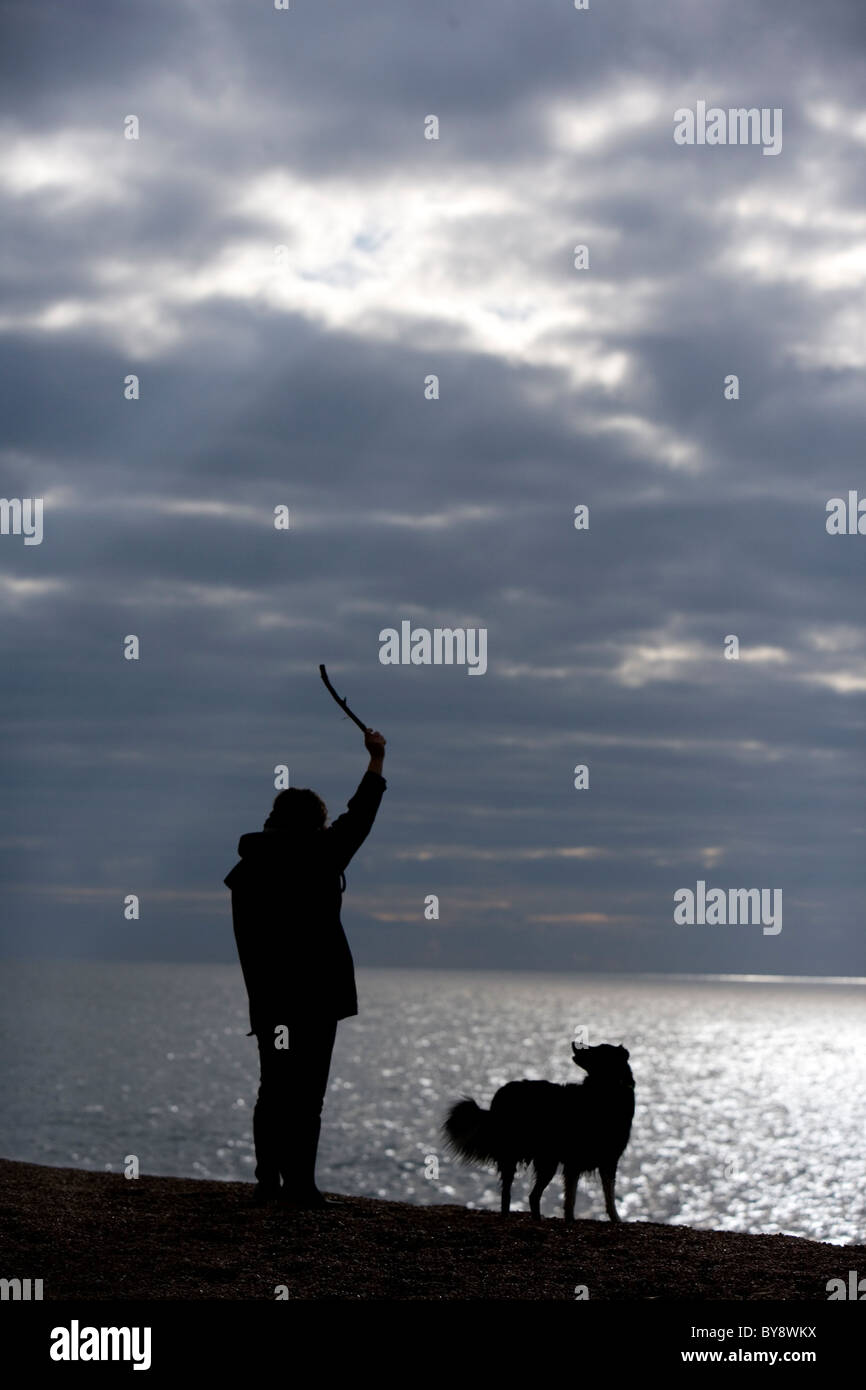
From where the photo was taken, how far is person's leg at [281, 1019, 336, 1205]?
963 cm

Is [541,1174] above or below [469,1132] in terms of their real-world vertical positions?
below

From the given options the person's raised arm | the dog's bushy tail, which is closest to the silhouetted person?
the person's raised arm

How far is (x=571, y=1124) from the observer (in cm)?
1046

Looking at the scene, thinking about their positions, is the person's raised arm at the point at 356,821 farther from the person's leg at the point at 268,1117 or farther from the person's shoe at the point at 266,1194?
the person's shoe at the point at 266,1194

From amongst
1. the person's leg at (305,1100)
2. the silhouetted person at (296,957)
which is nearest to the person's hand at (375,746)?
the silhouetted person at (296,957)

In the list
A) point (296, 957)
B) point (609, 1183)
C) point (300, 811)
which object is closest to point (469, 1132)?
point (609, 1183)

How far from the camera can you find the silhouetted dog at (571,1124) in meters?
Result: 10.4

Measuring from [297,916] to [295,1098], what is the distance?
1.22 meters

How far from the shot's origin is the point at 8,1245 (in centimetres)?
866

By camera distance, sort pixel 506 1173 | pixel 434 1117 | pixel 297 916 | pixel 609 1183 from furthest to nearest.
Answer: pixel 434 1117 < pixel 506 1173 < pixel 609 1183 < pixel 297 916

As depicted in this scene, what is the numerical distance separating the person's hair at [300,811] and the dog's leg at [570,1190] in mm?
3148

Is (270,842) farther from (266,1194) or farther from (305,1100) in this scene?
(266,1194)

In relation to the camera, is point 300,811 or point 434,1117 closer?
point 300,811
